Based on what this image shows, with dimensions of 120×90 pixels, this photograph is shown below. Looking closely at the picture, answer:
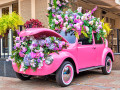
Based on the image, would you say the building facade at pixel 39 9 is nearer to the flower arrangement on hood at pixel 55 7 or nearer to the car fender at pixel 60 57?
the flower arrangement on hood at pixel 55 7

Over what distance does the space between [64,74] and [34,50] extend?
1.02 m

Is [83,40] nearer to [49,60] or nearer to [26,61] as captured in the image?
[49,60]

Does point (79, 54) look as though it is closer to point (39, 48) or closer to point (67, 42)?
point (67, 42)

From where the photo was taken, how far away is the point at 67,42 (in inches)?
208

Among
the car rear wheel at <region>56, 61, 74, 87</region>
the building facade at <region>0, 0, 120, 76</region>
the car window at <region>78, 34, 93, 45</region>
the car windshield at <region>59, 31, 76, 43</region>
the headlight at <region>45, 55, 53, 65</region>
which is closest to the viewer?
the headlight at <region>45, 55, 53, 65</region>

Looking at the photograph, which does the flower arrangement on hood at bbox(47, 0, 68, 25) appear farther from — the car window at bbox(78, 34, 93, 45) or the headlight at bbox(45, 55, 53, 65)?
the headlight at bbox(45, 55, 53, 65)

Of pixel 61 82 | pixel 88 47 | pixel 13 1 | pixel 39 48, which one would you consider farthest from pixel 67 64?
pixel 13 1

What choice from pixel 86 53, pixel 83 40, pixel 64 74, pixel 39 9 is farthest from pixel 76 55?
pixel 39 9

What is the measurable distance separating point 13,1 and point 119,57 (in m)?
6.59

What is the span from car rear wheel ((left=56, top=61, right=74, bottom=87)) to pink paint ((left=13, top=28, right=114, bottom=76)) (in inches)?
6.2

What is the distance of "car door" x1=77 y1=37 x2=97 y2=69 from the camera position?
5.58 m

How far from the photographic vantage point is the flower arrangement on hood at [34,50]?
462 cm

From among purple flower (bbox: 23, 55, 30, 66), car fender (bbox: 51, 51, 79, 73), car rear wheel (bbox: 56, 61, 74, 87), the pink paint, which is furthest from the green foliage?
car rear wheel (bbox: 56, 61, 74, 87)

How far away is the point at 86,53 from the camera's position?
5.81 m
